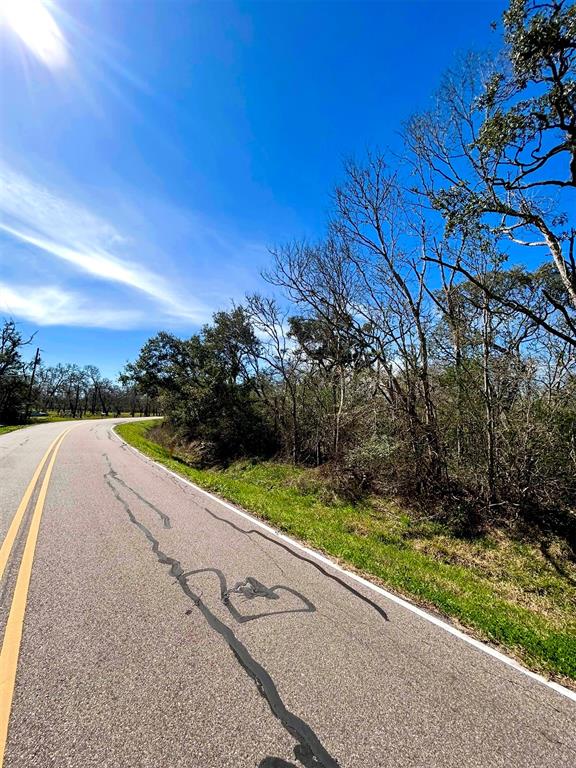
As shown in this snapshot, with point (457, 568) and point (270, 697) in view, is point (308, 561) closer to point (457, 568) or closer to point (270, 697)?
point (457, 568)

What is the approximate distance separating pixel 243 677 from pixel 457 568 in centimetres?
437

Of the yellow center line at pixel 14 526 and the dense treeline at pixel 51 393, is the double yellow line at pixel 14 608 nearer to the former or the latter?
the yellow center line at pixel 14 526

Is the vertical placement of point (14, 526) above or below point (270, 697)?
above

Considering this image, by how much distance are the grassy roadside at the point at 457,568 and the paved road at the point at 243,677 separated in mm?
556

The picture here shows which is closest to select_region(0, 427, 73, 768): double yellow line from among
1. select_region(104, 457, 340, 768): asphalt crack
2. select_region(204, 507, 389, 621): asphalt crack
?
select_region(104, 457, 340, 768): asphalt crack

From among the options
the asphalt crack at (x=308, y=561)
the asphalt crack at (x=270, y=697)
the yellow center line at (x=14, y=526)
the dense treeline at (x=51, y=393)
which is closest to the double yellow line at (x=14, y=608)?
the yellow center line at (x=14, y=526)

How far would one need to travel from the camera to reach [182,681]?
261 centimetres

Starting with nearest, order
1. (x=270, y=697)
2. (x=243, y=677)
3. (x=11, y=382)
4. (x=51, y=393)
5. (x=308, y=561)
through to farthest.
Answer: (x=270, y=697), (x=243, y=677), (x=308, y=561), (x=11, y=382), (x=51, y=393)

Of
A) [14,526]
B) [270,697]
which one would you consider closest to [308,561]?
[270,697]

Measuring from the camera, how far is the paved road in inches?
A: 83.4

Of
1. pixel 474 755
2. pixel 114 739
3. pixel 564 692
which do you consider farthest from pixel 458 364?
pixel 114 739

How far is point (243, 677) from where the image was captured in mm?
2684

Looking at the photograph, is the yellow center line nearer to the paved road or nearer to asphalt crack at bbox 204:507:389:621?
the paved road

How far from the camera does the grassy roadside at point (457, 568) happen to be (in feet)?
12.0
